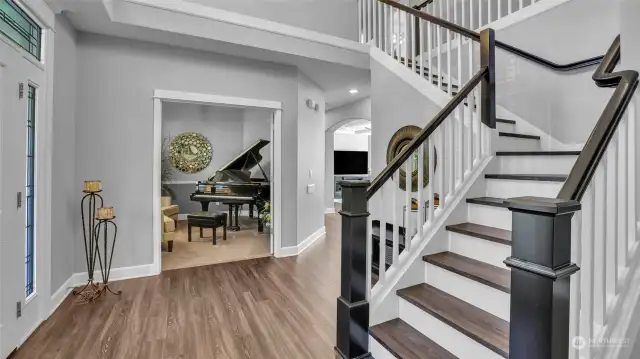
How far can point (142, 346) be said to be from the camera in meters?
2.25

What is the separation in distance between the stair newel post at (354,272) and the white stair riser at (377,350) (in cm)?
2

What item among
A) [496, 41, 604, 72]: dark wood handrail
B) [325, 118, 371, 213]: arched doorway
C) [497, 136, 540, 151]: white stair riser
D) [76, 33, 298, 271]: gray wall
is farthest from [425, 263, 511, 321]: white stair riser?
[325, 118, 371, 213]: arched doorway

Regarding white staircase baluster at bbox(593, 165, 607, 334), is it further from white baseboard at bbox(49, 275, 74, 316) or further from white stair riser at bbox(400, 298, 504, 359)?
white baseboard at bbox(49, 275, 74, 316)

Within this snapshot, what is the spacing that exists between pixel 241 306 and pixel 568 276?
8.34ft

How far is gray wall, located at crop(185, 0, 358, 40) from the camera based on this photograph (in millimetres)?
3846

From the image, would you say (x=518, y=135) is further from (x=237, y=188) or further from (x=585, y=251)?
(x=237, y=188)

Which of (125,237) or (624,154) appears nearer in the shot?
(624,154)

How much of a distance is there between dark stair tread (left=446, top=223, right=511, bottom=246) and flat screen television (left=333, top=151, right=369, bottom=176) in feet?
28.2

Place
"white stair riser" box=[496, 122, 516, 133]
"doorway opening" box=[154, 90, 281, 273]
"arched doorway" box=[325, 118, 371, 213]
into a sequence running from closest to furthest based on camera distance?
"white stair riser" box=[496, 122, 516, 133] < "doorway opening" box=[154, 90, 281, 273] < "arched doorway" box=[325, 118, 371, 213]

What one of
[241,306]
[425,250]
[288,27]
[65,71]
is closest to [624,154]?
[425,250]

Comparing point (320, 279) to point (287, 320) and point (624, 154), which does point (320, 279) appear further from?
point (624, 154)

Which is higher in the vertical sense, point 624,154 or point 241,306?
point 624,154

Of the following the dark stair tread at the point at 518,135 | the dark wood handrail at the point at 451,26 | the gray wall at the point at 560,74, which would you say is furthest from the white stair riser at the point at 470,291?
the gray wall at the point at 560,74

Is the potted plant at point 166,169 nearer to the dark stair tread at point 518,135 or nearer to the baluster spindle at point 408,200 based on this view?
the baluster spindle at point 408,200
